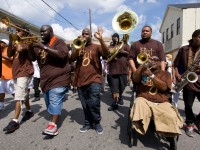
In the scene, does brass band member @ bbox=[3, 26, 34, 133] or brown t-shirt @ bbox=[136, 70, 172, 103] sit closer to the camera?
brown t-shirt @ bbox=[136, 70, 172, 103]

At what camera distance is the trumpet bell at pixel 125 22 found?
4.80 meters

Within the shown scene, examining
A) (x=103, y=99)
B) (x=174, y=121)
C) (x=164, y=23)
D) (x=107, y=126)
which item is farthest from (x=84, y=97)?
(x=164, y=23)

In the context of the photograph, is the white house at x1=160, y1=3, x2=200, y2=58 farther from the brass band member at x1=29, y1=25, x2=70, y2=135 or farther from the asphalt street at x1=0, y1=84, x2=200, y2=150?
the brass band member at x1=29, y1=25, x2=70, y2=135

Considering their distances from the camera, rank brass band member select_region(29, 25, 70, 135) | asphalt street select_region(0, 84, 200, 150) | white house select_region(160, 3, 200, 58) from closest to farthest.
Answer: asphalt street select_region(0, 84, 200, 150), brass band member select_region(29, 25, 70, 135), white house select_region(160, 3, 200, 58)

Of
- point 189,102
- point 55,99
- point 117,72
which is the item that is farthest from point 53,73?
point 189,102

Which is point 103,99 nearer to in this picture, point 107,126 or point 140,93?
point 107,126

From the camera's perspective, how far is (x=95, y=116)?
14.4ft

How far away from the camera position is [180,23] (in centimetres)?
2272

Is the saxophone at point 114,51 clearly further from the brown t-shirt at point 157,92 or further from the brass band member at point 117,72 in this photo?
the brown t-shirt at point 157,92

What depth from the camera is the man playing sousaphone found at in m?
3.44

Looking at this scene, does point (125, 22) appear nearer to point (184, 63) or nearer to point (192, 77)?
point (184, 63)

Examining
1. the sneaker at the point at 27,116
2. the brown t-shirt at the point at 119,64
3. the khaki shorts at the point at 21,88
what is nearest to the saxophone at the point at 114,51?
the brown t-shirt at the point at 119,64

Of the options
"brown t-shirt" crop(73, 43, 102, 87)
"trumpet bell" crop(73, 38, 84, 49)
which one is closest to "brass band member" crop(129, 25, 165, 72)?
"brown t-shirt" crop(73, 43, 102, 87)

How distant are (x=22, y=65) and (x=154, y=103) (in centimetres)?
275
